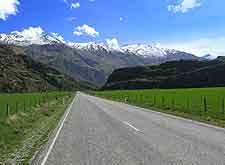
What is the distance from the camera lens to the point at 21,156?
11594mm

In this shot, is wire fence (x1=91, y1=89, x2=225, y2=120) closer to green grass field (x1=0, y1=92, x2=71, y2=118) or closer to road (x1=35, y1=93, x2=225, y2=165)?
road (x1=35, y1=93, x2=225, y2=165)

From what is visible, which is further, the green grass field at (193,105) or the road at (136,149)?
the green grass field at (193,105)

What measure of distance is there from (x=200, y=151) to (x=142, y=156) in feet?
6.05

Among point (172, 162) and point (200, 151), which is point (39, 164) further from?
point (200, 151)

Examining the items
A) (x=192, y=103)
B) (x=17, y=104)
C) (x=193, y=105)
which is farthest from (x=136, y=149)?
(x=17, y=104)

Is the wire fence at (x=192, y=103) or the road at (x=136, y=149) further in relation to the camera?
the wire fence at (x=192, y=103)

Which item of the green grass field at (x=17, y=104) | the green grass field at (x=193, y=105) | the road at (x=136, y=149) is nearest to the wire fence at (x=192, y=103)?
the green grass field at (x=193, y=105)

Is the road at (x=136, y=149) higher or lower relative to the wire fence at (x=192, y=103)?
lower

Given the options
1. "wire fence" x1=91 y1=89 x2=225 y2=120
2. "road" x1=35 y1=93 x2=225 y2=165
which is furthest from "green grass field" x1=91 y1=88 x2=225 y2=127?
"road" x1=35 y1=93 x2=225 y2=165

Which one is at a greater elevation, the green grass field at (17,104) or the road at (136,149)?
the green grass field at (17,104)

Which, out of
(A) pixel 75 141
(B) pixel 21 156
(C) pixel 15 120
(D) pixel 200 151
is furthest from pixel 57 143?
(C) pixel 15 120

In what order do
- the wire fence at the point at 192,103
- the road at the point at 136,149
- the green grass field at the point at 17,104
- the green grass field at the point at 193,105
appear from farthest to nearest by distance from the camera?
the green grass field at the point at 17,104
the wire fence at the point at 192,103
the green grass field at the point at 193,105
the road at the point at 136,149

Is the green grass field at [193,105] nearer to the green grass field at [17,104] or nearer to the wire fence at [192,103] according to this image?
the wire fence at [192,103]


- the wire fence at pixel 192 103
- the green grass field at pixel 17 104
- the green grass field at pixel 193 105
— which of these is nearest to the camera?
the green grass field at pixel 193 105
